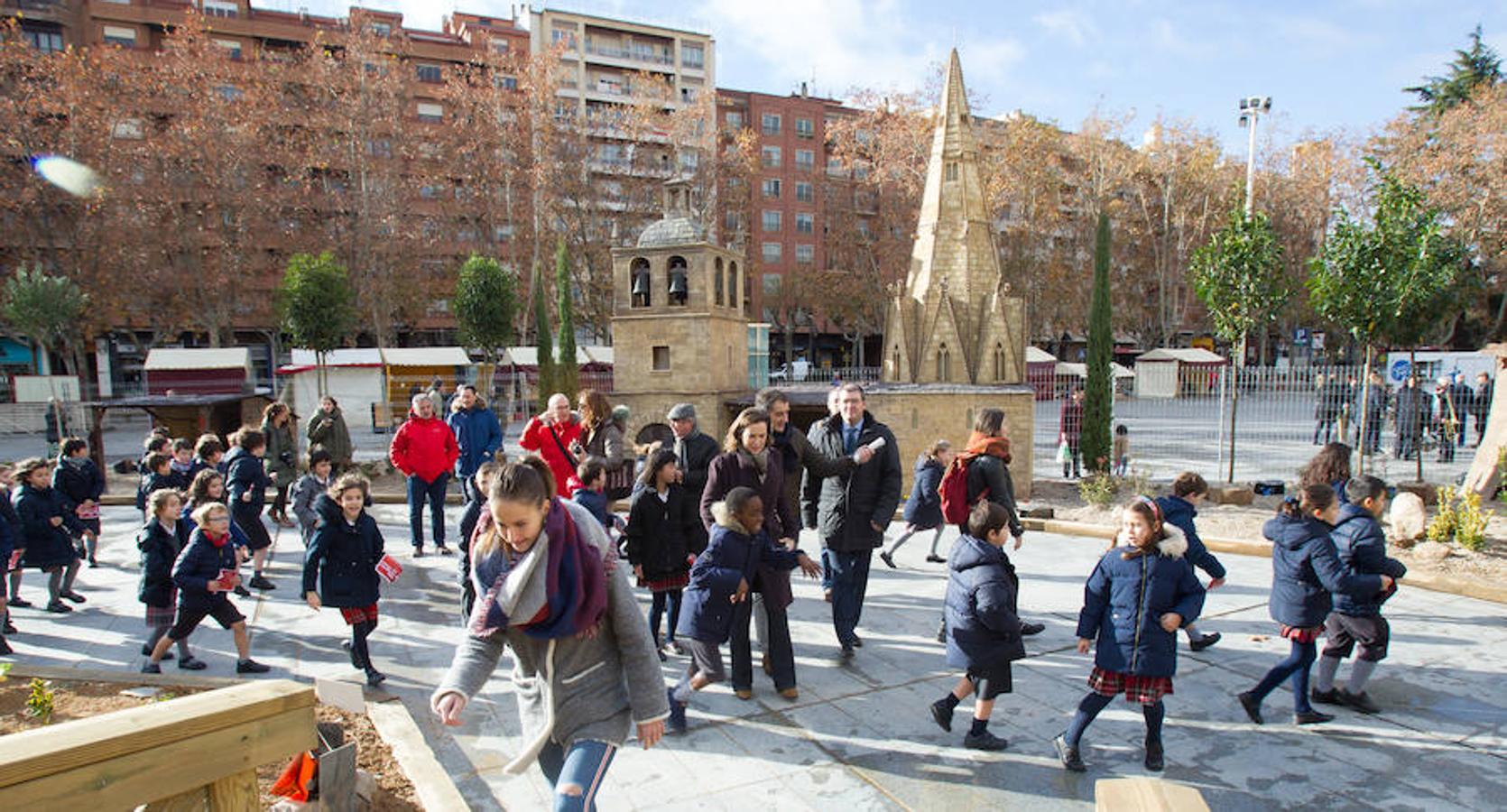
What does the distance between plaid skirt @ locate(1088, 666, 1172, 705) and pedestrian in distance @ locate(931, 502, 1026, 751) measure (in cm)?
40

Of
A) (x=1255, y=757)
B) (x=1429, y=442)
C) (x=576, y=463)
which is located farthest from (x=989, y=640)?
(x=1429, y=442)

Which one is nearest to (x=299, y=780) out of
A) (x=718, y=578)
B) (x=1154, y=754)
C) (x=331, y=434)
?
(x=718, y=578)

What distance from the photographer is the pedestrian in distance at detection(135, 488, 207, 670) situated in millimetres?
5355

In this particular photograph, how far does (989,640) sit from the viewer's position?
405 cm

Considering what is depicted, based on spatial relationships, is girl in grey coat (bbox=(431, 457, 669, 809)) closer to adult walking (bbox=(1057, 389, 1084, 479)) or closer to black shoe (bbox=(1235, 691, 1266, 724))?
black shoe (bbox=(1235, 691, 1266, 724))

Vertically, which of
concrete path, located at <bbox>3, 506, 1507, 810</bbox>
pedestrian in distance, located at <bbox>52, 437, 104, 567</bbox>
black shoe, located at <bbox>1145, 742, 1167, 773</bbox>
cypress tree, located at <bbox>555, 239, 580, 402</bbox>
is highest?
cypress tree, located at <bbox>555, 239, 580, 402</bbox>

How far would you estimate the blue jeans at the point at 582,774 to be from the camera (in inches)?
99.7

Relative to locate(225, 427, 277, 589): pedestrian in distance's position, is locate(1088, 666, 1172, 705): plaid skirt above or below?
A: below

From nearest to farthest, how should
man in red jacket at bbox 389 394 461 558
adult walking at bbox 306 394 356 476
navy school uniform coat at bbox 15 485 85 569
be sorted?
navy school uniform coat at bbox 15 485 85 569 → man in red jacket at bbox 389 394 461 558 → adult walking at bbox 306 394 356 476

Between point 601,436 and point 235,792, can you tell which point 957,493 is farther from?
point 235,792

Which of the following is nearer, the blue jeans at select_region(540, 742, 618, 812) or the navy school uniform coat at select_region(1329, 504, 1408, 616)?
the blue jeans at select_region(540, 742, 618, 812)

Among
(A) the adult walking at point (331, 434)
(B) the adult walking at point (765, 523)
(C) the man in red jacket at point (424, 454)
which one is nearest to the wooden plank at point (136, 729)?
(B) the adult walking at point (765, 523)

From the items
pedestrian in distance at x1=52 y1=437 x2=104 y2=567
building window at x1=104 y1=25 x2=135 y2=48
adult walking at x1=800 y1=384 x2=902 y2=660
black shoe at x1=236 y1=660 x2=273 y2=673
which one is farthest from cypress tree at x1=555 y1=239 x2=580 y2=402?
building window at x1=104 y1=25 x2=135 y2=48

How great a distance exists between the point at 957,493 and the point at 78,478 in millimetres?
7956
